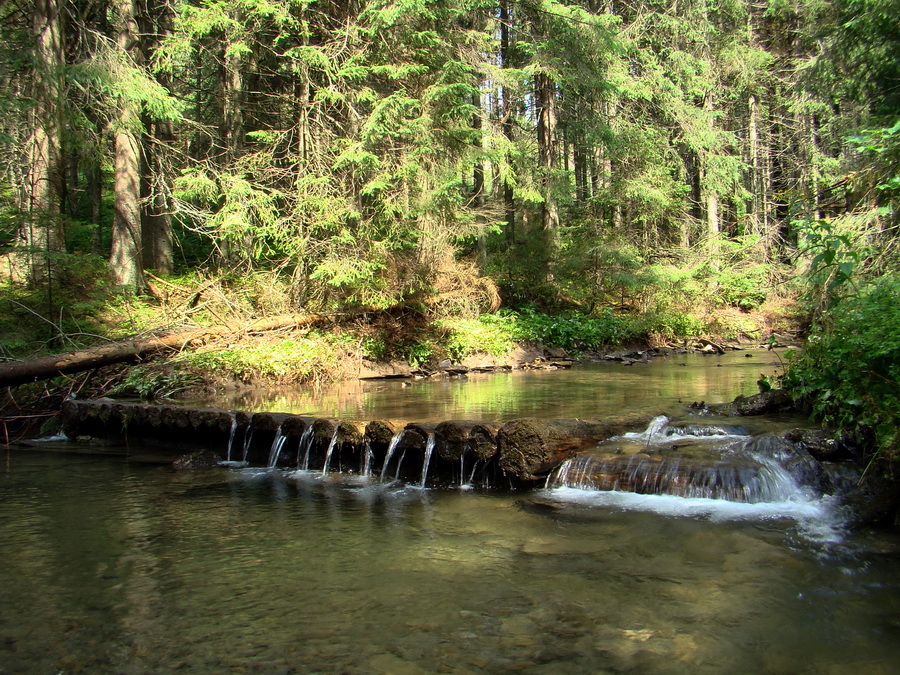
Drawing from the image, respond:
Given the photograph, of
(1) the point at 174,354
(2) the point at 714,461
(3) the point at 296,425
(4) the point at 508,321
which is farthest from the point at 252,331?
(2) the point at 714,461

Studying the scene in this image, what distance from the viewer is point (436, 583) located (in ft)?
15.3

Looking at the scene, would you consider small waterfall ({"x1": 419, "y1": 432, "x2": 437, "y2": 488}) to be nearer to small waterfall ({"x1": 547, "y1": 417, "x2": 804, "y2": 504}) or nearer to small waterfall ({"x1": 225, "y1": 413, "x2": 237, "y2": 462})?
small waterfall ({"x1": 547, "y1": 417, "x2": 804, "y2": 504})

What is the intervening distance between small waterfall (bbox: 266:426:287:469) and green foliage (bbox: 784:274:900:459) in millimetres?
6800

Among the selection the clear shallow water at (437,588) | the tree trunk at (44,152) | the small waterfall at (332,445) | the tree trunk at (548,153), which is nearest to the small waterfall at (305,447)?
the small waterfall at (332,445)

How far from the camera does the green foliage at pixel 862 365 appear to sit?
19.8ft

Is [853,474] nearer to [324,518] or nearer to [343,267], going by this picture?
[324,518]

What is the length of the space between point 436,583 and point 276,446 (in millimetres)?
4776

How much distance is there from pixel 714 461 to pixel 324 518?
4162 millimetres

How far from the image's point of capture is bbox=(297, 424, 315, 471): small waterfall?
8.52m

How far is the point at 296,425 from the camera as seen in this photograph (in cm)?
867

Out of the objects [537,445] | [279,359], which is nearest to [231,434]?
[537,445]

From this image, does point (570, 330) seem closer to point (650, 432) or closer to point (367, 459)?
point (650, 432)

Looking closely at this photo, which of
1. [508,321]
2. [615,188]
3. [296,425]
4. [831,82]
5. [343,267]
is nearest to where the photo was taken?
[296,425]

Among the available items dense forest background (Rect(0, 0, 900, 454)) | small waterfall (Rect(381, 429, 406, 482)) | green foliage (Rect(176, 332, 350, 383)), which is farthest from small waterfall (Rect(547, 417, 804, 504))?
green foliage (Rect(176, 332, 350, 383))
